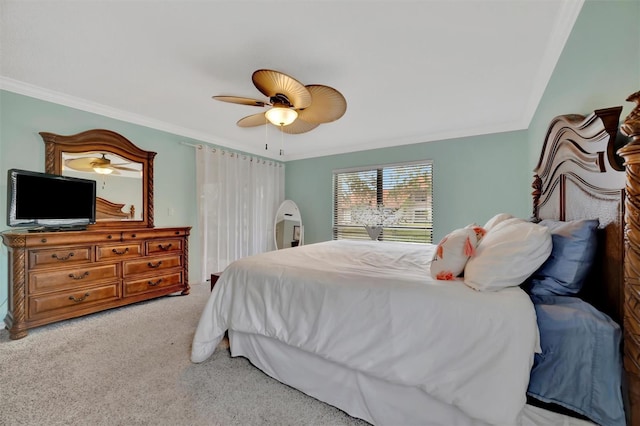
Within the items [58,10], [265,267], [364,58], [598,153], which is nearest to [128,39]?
[58,10]

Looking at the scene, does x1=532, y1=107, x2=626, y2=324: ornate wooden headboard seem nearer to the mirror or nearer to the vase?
the vase

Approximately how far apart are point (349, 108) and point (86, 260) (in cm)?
332

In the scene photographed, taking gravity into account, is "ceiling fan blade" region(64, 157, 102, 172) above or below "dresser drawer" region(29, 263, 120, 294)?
above

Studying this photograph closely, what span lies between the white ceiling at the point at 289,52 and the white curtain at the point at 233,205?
1.15m

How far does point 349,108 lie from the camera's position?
119 inches

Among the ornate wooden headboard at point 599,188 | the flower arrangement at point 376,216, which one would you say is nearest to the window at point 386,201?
the flower arrangement at point 376,216

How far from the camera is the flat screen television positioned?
2.43 metres

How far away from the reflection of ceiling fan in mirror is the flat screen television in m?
0.20

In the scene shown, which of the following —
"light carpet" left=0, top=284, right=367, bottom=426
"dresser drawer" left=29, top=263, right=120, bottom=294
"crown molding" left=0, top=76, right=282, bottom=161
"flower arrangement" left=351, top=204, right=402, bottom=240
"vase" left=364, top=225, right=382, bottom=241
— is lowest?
"light carpet" left=0, top=284, right=367, bottom=426

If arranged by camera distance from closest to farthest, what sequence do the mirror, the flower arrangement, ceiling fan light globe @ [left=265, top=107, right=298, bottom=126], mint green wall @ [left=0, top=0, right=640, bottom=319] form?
mint green wall @ [left=0, top=0, right=640, bottom=319]
ceiling fan light globe @ [left=265, top=107, right=298, bottom=126]
the flower arrangement
the mirror

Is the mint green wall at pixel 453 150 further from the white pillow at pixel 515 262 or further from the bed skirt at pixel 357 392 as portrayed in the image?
the bed skirt at pixel 357 392

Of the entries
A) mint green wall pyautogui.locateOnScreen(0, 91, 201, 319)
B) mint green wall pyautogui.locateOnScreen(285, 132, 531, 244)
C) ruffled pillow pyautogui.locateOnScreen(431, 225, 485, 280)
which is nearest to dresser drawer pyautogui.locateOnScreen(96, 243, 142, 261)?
mint green wall pyautogui.locateOnScreen(0, 91, 201, 319)

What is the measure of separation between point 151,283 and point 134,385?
1.77 metres

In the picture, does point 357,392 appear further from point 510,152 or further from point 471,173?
point 510,152
